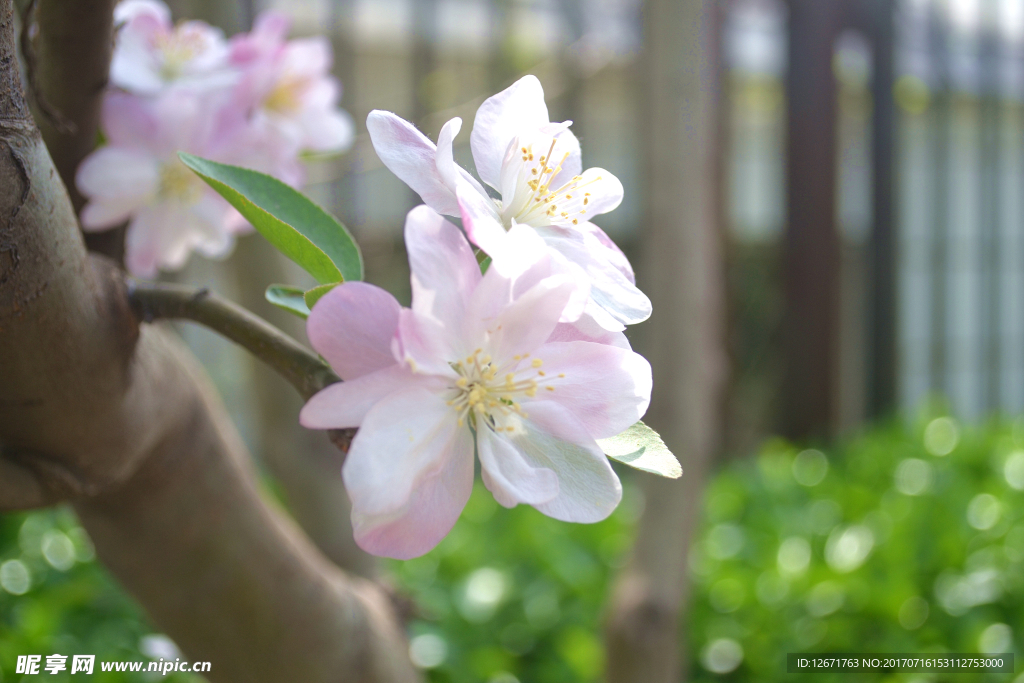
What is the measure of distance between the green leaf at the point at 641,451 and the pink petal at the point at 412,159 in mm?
128

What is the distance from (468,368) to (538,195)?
4.1 inches

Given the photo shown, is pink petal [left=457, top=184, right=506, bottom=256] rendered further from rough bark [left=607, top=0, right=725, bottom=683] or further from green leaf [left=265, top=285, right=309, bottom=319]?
rough bark [left=607, top=0, right=725, bottom=683]

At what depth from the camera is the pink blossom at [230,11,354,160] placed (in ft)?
1.98

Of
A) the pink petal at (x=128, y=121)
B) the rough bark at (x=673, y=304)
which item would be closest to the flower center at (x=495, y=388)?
the pink petal at (x=128, y=121)

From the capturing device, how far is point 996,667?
1.36m

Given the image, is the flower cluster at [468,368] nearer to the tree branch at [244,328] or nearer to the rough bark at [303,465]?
the tree branch at [244,328]

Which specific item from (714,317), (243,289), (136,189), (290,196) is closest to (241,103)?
(136,189)

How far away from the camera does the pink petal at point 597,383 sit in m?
0.34

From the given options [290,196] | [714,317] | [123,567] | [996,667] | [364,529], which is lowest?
[996,667]

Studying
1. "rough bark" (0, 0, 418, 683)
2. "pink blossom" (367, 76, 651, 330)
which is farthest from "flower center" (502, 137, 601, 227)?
"rough bark" (0, 0, 418, 683)

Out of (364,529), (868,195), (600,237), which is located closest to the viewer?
(364,529)

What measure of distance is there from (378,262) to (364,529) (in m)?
2.33

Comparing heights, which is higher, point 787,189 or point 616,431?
point 616,431

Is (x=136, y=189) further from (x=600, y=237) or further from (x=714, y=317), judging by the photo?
(x=714, y=317)
